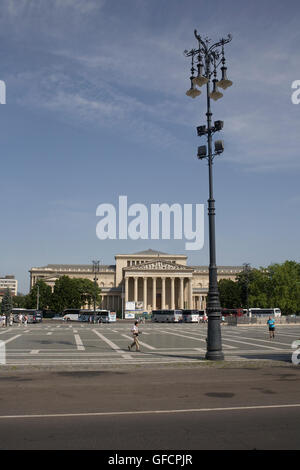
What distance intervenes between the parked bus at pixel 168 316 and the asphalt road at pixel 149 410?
246ft

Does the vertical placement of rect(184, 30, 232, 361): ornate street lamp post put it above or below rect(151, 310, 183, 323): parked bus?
above

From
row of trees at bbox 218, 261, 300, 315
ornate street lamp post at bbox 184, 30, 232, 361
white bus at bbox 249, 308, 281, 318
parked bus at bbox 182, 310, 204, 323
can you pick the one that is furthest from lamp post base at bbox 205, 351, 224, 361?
parked bus at bbox 182, 310, 204, 323

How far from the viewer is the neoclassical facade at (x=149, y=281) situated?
5891 inches

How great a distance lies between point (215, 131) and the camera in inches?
782

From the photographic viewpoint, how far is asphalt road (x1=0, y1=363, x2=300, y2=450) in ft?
22.8

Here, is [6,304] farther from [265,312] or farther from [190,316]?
[265,312]

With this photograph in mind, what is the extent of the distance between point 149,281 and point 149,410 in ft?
479

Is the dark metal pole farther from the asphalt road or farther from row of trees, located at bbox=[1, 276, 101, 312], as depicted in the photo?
row of trees, located at bbox=[1, 276, 101, 312]

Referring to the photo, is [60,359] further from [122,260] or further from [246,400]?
[122,260]

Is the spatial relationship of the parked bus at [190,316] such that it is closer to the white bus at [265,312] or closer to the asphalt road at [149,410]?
the white bus at [265,312]

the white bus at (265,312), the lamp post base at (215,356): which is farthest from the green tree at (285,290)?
the lamp post base at (215,356)

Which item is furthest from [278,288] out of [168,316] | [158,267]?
[158,267]

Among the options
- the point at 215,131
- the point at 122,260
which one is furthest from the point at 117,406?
the point at 122,260

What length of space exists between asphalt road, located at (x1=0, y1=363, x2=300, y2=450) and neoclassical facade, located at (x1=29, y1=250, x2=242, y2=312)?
123 m
